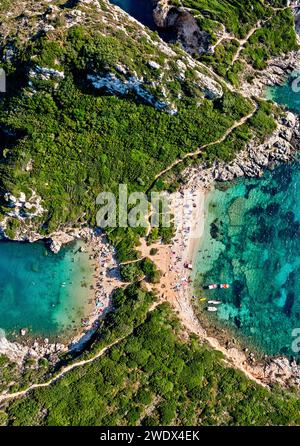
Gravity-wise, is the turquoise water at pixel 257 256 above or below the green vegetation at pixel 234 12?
below

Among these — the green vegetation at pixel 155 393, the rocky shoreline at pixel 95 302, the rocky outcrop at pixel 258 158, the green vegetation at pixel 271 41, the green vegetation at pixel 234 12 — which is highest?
the green vegetation at pixel 234 12

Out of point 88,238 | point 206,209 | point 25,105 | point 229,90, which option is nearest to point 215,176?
point 206,209

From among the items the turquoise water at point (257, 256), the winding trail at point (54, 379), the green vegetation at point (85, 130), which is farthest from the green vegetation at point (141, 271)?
the winding trail at point (54, 379)

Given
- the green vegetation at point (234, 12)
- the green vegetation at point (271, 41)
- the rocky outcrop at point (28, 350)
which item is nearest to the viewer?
the rocky outcrop at point (28, 350)

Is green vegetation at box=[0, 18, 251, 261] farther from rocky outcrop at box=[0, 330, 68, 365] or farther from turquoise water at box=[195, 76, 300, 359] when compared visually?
rocky outcrop at box=[0, 330, 68, 365]

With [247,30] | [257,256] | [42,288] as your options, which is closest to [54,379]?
[42,288]

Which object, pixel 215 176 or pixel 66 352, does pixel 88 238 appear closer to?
pixel 66 352

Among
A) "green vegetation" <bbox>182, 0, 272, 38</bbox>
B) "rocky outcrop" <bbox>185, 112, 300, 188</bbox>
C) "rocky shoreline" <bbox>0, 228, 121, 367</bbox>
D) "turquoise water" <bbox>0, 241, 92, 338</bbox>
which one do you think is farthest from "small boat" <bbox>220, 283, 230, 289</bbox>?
"green vegetation" <bbox>182, 0, 272, 38</bbox>

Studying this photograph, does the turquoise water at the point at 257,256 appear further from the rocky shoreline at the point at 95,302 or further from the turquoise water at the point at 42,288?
the turquoise water at the point at 42,288

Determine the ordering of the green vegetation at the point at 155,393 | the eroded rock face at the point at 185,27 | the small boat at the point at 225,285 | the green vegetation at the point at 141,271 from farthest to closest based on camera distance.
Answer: the eroded rock face at the point at 185,27 → the small boat at the point at 225,285 → the green vegetation at the point at 141,271 → the green vegetation at the point at 155,393
